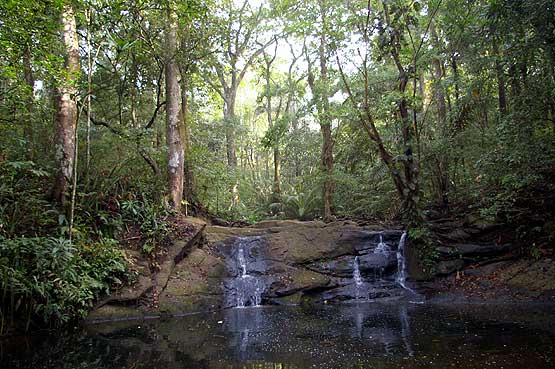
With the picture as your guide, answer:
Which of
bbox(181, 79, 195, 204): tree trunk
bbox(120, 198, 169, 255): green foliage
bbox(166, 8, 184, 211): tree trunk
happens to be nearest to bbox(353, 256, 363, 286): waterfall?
bbox(120, 198, 169, 255): green foliage

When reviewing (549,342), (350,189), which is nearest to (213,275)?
(549,342)

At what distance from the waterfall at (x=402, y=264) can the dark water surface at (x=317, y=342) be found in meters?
2.24

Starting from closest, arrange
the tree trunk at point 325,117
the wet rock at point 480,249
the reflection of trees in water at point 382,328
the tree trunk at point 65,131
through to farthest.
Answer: the reflection of trees in water at point 382,328, the tree trunk at point 65,131, the wet rock at point 480,249, the tree trunk at point 325,117

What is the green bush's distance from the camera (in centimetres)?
603

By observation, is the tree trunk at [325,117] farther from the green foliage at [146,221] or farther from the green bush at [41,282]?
the green bush at [41,282]

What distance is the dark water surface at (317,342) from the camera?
4.39m

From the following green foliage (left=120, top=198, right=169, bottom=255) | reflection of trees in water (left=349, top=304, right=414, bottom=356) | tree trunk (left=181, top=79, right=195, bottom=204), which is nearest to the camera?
reflection of trees in water (left=349, top=304, right=414, bottom=356)

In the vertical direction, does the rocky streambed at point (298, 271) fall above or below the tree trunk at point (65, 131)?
below

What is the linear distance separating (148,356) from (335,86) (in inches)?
409

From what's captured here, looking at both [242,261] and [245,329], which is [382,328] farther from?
[242,261]

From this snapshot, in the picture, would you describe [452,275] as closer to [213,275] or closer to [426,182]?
[426,182]

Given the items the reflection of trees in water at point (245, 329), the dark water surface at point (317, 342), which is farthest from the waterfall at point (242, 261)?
the dark water surface at point (317, 342)

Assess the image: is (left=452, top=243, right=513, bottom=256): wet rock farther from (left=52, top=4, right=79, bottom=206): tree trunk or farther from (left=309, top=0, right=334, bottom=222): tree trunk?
(left=52, top=4, right=79, bottom=206): tree trunk

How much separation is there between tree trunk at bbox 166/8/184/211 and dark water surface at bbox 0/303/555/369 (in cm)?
456
